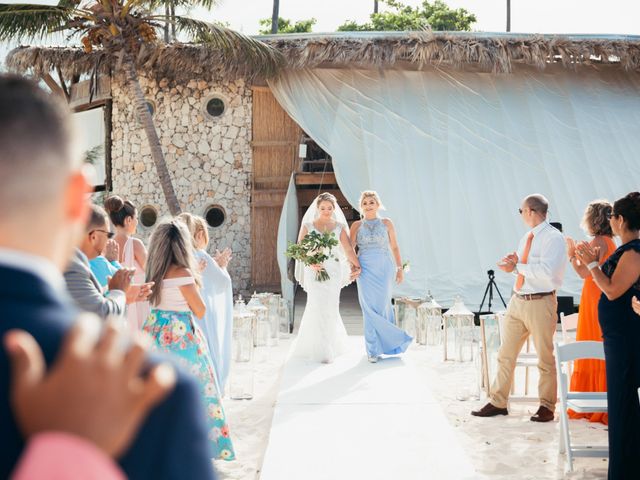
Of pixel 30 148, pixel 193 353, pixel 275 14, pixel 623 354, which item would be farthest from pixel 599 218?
pixel 275 14

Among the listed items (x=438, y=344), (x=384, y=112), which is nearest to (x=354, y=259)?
(x=438, y=344)

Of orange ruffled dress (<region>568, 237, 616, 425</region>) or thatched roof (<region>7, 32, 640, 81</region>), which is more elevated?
thatched roof (<region>7, 32, 640, 81</region>)

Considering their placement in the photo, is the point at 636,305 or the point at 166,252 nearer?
the point at 636,305

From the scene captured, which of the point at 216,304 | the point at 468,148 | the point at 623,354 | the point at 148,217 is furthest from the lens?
the point at 148,217

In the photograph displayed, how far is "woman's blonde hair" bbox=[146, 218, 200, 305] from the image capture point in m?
4.24

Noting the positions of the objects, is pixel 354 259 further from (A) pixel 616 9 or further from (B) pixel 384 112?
(A) pixel 616 9

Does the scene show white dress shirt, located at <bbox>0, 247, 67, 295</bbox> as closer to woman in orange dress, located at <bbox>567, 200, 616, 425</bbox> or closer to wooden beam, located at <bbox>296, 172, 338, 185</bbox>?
woman in orange dress, located at <bbox>567, 200, 616, 425</bbox>

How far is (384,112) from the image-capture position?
43.2ft

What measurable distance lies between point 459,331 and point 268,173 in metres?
6.13

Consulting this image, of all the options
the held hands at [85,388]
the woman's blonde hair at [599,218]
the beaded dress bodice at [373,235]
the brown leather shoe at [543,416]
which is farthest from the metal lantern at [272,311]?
the held hands at [85,388]

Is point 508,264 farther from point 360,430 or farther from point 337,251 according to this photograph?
point 337,251

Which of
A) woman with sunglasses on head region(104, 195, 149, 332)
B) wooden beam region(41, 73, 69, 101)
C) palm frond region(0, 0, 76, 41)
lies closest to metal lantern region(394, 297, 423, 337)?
woman with sunglasses on head region(104, 195, 149, 332)

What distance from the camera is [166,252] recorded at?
4.26 meters

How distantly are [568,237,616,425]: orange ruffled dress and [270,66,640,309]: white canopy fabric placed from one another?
18.2 ft
